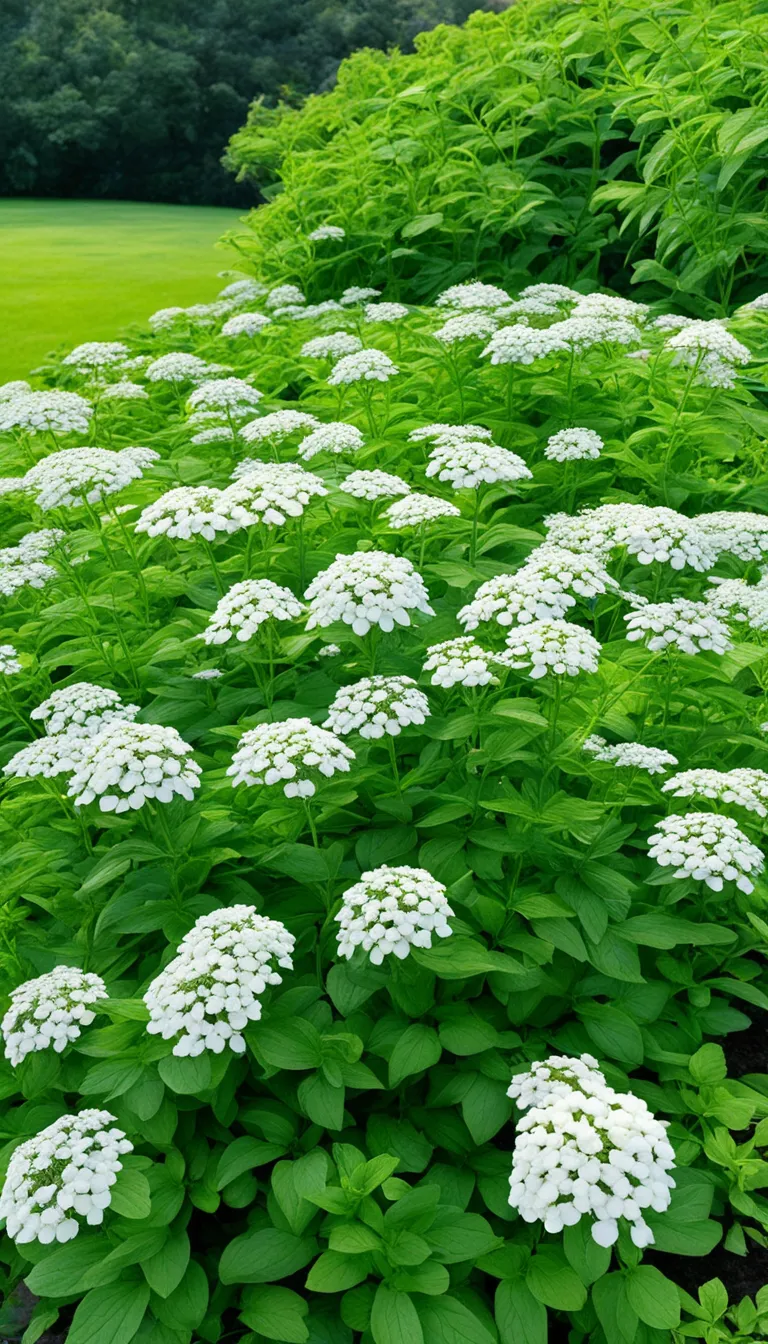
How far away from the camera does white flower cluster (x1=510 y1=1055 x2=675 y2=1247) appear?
7.63ft

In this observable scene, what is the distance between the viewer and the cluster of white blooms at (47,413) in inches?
208

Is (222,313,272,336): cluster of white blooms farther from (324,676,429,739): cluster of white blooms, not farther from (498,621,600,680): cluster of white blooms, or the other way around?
(498,621,600,680): cluster of white blooms

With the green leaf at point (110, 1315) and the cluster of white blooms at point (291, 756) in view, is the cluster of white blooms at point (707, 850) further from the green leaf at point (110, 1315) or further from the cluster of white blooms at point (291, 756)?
the green leaf at point (110, 1315)

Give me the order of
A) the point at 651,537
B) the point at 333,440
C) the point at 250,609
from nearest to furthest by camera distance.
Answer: the point at 250,609 → the point at 651,537 → the point at 333,440

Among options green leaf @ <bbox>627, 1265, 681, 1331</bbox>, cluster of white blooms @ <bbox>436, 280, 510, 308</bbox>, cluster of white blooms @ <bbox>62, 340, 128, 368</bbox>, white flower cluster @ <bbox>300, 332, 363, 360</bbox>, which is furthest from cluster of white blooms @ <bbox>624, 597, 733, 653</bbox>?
cluster of white blooms @ <bbox>62, 340, 128, 368</bbox>

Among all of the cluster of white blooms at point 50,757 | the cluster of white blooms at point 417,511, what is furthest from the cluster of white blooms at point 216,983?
the cluster of white blooms at point 417,511

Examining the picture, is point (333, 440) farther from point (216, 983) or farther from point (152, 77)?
point (152, 77)

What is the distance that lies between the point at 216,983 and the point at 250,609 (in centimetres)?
141

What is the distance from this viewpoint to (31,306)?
1919cm

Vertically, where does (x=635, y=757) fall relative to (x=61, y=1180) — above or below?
above

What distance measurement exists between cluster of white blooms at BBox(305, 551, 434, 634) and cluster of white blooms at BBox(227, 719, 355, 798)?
0.40 meters

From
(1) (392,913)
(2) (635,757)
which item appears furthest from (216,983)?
(2) (635,757)

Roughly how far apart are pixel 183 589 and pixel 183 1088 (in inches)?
113

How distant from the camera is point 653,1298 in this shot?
2807mm
